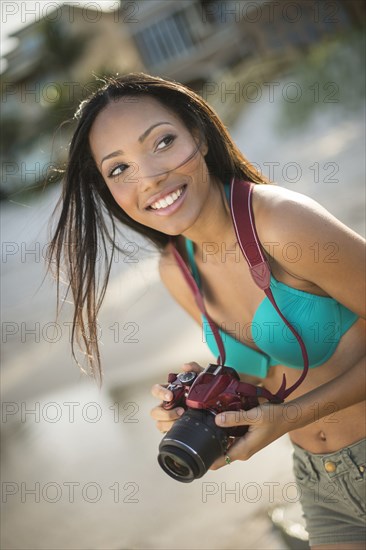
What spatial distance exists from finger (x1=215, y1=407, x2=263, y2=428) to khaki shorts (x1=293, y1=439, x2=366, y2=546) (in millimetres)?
373

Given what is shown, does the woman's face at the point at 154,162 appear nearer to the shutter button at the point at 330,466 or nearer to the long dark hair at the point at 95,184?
the long dark hair at the point at 95,184

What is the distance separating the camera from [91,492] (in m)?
3.98

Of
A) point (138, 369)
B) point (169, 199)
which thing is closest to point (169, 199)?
point (169, 199)

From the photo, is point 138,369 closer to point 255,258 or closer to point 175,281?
point 175,281

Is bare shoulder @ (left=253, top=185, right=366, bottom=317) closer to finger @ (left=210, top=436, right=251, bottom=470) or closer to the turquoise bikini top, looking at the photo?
the turquoise bikini top

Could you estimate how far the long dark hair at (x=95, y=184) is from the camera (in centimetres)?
220

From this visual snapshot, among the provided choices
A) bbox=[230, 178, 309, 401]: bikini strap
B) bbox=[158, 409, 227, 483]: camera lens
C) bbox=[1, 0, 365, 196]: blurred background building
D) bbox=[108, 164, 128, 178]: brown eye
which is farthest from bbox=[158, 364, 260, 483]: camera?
bbox=[1, 0, 365, 196]: blurred background building

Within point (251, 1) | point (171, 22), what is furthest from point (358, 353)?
point (171, 22)

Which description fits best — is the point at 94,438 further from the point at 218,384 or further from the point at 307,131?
the point at 307,131

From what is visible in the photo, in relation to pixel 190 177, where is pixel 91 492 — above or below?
below

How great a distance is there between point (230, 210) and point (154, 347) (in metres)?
4.35

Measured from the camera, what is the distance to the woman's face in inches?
83.0

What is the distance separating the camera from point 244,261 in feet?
7.23

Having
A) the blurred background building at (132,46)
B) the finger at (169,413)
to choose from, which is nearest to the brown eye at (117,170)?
the finger at (169,413)
